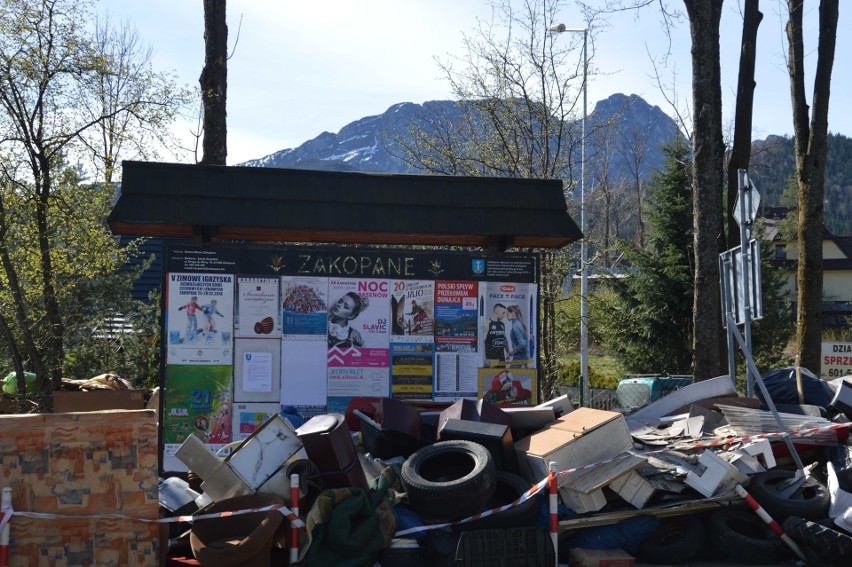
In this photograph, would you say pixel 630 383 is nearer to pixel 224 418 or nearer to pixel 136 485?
pixel 224 418

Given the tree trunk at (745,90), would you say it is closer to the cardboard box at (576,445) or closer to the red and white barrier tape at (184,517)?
the cardboard box at (576,445)

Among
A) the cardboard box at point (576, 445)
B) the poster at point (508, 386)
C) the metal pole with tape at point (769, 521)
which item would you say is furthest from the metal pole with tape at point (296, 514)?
the metal pole with tape at point (769, 521)

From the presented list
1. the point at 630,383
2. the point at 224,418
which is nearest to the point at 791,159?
the point at 630,383

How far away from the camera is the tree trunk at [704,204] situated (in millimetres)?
13172

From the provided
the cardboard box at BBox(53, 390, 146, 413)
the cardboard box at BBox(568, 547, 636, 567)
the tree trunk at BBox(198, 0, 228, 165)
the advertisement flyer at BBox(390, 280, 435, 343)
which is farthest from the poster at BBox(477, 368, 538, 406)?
the tree trunk at BBox(198, 0, 228, 165)

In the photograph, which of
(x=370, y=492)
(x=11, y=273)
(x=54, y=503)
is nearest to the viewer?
(x=54, y=503)

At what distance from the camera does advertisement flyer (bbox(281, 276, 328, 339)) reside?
10.2m

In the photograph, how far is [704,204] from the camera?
13367 mm

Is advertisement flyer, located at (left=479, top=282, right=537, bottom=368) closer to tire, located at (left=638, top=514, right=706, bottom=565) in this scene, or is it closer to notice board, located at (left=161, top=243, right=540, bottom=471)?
notice board, located at (left=161, top=243, right=540, bottom=471)

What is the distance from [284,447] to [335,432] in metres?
0.48

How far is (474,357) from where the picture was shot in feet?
34.8

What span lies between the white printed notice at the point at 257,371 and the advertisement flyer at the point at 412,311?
1.56m

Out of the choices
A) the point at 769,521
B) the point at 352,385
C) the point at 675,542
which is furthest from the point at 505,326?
the point at 769,521

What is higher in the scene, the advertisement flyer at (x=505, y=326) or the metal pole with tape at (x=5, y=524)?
the advertisement flyer at (x=505, y=326)
